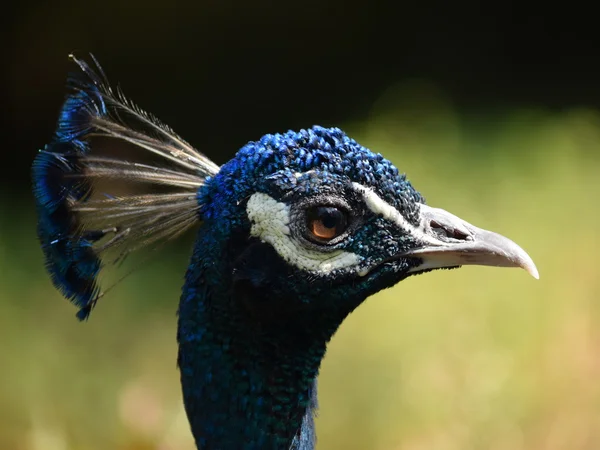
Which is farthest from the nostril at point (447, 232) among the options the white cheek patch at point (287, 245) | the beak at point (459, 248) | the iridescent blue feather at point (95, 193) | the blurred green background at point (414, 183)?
the blurred green background at point (414, 183)

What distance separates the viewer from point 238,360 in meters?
1.08

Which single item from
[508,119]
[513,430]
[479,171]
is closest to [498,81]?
[508,119]

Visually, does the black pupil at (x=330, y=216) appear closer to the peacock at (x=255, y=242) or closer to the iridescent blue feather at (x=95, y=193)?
the peacock at (x=255, y=242)

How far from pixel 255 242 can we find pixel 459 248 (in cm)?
34

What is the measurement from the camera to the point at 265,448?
1094mm

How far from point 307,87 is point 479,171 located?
846 millimetres

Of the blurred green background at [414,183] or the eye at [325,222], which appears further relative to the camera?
the blurred green background at [414,183]

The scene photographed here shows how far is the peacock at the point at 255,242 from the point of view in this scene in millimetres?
1019

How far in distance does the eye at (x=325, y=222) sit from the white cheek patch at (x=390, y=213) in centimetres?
5

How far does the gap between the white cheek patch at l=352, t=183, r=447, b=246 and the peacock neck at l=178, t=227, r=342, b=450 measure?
201mm

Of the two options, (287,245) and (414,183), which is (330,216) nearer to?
(287,245)

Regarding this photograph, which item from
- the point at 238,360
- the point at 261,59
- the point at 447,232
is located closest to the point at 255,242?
the point at 238,360

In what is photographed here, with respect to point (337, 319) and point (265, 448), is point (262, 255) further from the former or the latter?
point (265, 448)

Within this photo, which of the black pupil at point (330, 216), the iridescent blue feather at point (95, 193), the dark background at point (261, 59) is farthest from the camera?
the dark background at point (261, 59)
